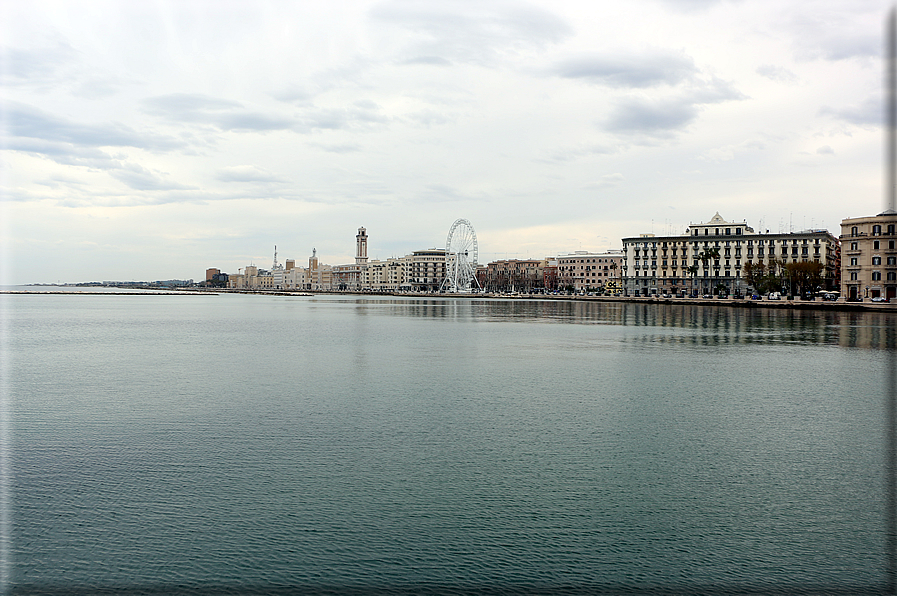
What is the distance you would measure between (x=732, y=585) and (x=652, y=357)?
89.2 feet

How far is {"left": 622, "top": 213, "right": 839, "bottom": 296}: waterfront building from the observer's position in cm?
13025

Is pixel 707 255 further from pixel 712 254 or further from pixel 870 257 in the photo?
pixel 870 257

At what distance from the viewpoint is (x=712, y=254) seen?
13412 cm

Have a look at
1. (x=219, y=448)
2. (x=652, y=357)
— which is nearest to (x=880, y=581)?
(x=219, y=448)

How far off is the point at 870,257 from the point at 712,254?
139 feet

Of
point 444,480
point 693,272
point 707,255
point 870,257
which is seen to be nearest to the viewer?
point 444,480

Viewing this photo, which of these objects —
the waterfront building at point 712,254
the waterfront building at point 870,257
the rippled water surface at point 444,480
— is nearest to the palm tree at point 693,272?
the waterfront building at point 712,254

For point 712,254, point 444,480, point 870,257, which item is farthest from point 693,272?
point 444,480

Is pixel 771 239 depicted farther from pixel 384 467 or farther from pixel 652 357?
pixel 384 467

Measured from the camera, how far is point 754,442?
1702 centimetres

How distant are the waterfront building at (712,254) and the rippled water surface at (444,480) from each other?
112 metres

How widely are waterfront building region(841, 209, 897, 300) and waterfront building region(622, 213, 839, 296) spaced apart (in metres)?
24.7

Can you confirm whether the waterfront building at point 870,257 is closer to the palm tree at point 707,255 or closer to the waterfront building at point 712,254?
the waterfront building at point 712,254

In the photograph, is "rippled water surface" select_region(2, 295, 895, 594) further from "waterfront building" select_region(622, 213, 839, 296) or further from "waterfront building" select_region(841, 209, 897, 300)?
"waterfront building" select_region(622, 213, 839, 296)
